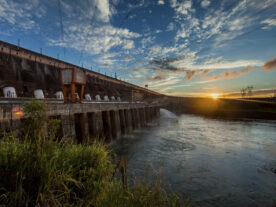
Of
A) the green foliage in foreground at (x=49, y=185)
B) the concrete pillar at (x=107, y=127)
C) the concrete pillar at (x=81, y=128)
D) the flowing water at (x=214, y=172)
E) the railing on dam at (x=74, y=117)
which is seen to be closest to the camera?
the green foliage in foreground at (x=49, y=185)

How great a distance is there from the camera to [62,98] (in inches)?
976

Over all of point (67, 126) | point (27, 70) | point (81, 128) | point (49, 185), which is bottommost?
point (49, 185)

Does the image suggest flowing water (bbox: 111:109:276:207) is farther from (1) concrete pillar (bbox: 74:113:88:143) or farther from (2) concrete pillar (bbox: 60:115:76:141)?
(2) concrete pillar (bbox: 60:115:76:141)

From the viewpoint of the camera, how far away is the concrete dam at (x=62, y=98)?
324 inches

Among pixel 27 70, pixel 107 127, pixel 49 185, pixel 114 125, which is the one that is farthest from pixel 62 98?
pixel 49 185

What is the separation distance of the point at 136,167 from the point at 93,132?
4470 mm

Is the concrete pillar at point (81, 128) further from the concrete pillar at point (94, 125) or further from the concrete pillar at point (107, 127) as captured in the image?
the concrete pillar at point (107, 127)

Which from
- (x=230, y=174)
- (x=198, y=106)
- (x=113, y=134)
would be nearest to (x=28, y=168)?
(x=230, y=174)

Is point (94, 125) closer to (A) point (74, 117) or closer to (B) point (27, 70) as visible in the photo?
(A) point (74, 117)

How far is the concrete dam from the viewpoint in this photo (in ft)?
27.0

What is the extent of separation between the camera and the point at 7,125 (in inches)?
226

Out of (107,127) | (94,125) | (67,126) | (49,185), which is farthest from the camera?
(107,127)

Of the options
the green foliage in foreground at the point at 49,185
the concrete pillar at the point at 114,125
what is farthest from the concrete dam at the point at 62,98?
the green foliage in foreground at the point at 49,185

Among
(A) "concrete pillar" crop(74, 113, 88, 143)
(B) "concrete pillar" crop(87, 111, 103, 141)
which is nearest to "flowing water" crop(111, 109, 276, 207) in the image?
(B) "concrete pillar" crop(87, 111, 103, 141)
